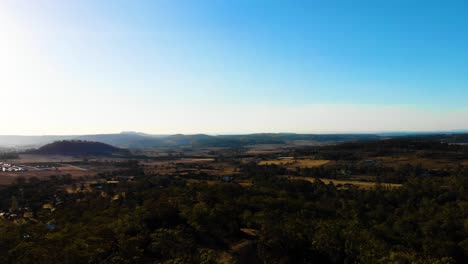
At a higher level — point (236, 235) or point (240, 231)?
point (240, 231)

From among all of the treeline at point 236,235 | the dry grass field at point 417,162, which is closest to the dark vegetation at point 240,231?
the treeline at point 236,235

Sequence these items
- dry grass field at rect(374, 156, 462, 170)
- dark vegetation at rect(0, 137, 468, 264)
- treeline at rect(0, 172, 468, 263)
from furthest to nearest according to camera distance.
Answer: dry grass field at rect(374, 156, 462, 170) → dark vegetation at rect(0, 137, 468, 264) → treeline at rect(0, 172, 468, 263)

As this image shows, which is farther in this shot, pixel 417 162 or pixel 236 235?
pixel 417 162

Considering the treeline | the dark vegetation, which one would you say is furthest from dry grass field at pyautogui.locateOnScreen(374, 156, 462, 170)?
the treeline

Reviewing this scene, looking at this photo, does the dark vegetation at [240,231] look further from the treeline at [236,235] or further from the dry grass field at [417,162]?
the dry grass field at [417,162]

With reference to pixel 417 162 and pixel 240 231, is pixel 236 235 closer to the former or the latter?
pixel 240 231

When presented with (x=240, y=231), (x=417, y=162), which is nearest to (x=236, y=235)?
(x=240, y=231)

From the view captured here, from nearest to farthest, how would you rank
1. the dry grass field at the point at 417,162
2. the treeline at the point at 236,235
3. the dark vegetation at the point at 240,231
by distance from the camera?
the treeline at the point at 236,235 < the dark vegetation at the point at 240,231 < the dry grass field at the point at 417,162

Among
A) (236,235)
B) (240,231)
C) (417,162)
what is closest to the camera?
(236,235)

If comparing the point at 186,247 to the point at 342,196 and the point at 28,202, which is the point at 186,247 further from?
the point at 28,202

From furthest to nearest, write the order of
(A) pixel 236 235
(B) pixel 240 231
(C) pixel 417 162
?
1. (C) pixel 417 162
2. (B) pixel 240 231
3. (A) pixel 236 235

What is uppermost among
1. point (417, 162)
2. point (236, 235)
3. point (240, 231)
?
point (417, 162)

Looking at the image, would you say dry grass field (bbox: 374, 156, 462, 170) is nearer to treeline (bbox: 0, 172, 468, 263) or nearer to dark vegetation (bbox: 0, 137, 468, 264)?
dark vegetation (bbox: 0, 137, 468, 264)
